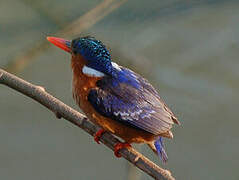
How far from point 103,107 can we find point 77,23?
2.60 ft

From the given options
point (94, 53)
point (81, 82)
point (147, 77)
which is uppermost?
point (94, 53)

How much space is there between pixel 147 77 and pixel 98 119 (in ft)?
6.36

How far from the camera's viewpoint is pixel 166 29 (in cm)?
751

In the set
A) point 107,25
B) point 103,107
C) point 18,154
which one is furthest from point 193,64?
point 103,107

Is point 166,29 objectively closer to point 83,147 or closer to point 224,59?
point 224,59

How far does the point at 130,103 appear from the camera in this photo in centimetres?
386

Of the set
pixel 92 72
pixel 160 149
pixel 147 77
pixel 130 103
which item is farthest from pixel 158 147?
pixel 147 77

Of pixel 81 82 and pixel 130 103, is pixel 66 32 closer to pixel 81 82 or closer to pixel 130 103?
pixel 81 82

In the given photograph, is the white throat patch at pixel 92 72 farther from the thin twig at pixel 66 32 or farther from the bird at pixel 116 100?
the thin twig at pixel 66 32

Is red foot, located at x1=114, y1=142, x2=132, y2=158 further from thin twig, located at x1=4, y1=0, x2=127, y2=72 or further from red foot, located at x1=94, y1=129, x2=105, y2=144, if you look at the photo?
thin twig, located at x1=4, y1=0, x2=127, y2=72

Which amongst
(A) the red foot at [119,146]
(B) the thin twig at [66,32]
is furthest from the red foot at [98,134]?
(B) the thin twig at [66,32]

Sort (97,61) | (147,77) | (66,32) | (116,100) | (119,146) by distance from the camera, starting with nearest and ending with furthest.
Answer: (119,146) → (116,100) → (97,61) → (66,32) → (147,77)

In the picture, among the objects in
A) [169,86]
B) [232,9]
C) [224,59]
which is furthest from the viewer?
[232,9]

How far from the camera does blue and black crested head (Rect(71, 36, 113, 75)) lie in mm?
3936
